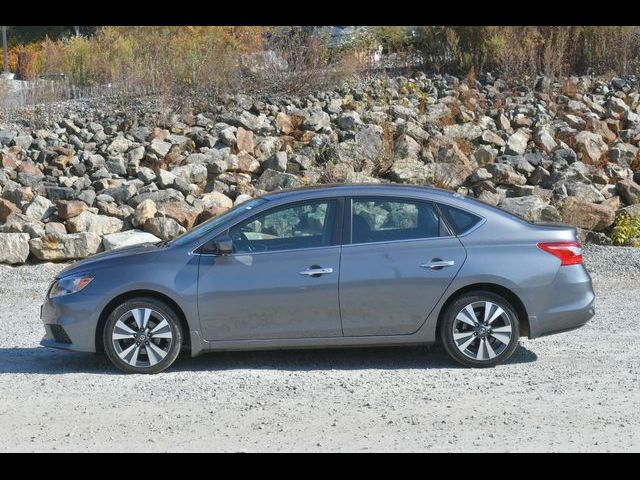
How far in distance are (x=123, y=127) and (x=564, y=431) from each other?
14.2 m

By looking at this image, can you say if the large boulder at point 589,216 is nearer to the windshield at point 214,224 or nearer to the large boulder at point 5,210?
the windshield at point 214,224

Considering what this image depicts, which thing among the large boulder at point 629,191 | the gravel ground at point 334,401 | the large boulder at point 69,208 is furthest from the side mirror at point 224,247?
the large boulder at point 629,191

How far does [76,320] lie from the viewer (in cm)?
844

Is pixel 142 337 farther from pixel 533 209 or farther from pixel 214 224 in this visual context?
pixel 533 209

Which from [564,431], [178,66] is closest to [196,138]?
[178,66]

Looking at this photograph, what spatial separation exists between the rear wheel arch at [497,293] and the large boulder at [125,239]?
6.55 metres

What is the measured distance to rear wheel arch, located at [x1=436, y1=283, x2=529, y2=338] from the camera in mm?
8492

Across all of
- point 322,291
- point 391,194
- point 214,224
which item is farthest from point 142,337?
point 391,194

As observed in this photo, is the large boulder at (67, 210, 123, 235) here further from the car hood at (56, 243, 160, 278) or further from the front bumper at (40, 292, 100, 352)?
the front bumper at (40, 292, 100, 352)

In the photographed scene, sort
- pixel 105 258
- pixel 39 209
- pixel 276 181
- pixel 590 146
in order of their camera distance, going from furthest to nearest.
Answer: pixel 590 146, pixel 276 181, pixel 39 209, pixel 105 258

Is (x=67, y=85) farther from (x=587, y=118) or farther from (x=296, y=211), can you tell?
(x=296, y=211)

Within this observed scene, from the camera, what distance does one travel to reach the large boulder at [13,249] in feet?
45.9

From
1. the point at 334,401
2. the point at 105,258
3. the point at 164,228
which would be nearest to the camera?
the point at 334,401

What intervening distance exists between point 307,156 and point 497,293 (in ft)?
31.2
